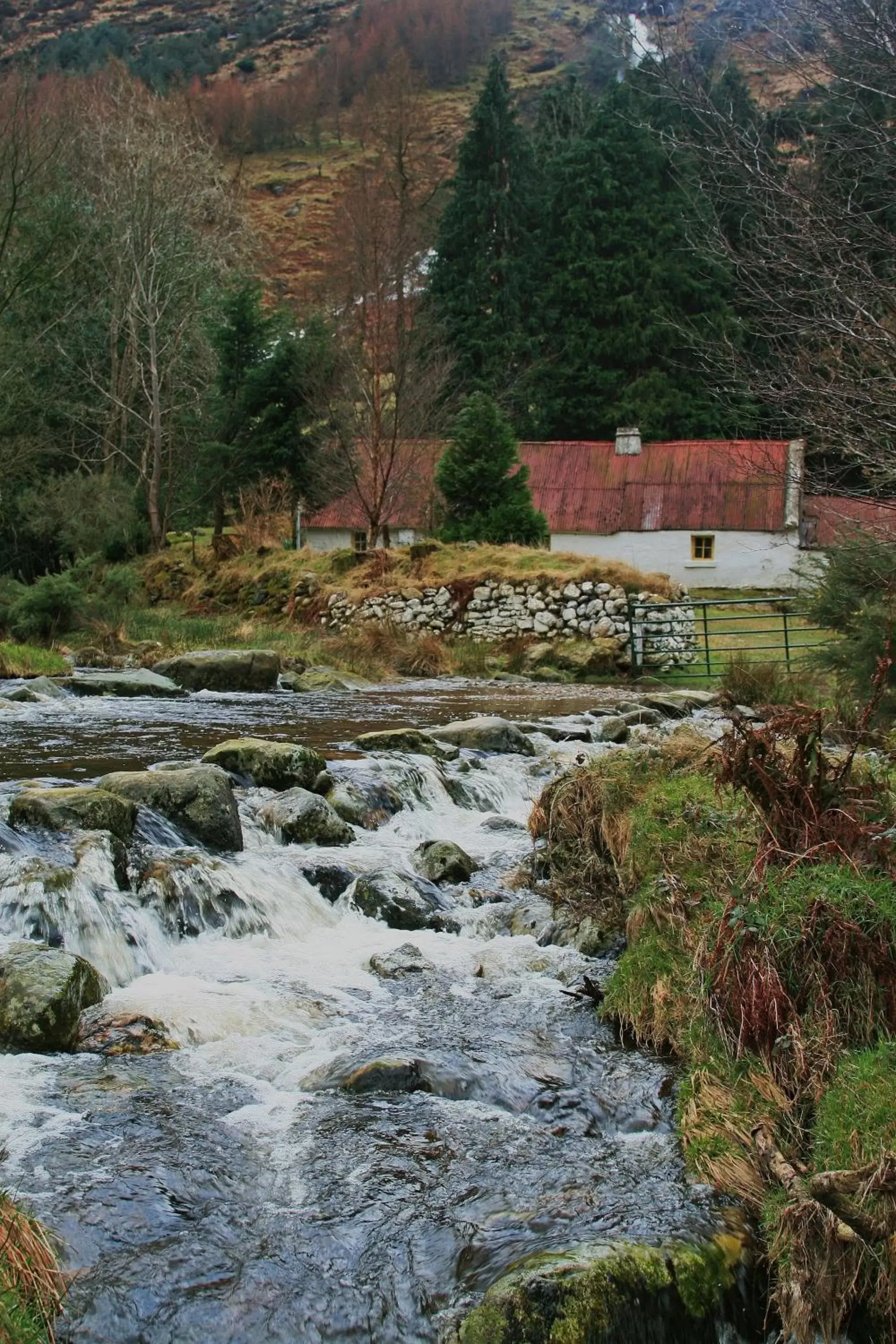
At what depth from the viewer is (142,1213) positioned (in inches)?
164

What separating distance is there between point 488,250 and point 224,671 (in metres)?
32.4

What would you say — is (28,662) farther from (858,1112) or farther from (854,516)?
(858,1112)

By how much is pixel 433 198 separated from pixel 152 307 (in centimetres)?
2739

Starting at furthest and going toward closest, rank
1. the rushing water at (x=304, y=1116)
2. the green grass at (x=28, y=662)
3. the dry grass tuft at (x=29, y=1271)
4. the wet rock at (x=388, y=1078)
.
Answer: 1. the green grass at (x=28, y=662)
2. the wet rock at (x=388, y=1078)
3. the rushing water at (x=304, y=1116)
4. the dry grass tuft at (x=29, y=1271)

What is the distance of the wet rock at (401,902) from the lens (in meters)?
7.59

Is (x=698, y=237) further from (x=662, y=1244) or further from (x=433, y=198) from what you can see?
(x=433, y=198)

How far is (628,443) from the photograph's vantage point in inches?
1507

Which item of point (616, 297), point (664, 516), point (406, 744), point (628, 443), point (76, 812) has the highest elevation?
point (616, 297)

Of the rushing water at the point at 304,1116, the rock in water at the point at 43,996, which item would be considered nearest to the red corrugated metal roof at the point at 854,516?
the rushing water at the point at 304,1116

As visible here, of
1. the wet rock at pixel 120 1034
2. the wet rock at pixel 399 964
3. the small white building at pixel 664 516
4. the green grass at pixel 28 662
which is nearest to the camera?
the wet rock at pixel 120 1034

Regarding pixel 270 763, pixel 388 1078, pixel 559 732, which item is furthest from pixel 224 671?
pixel 388 1078

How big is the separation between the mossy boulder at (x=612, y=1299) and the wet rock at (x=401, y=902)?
3744 mm

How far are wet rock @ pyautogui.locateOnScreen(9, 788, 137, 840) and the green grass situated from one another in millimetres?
9903

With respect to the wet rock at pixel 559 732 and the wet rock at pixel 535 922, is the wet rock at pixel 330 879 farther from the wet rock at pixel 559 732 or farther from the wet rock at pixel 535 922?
the wet rock at pixel 559 732
